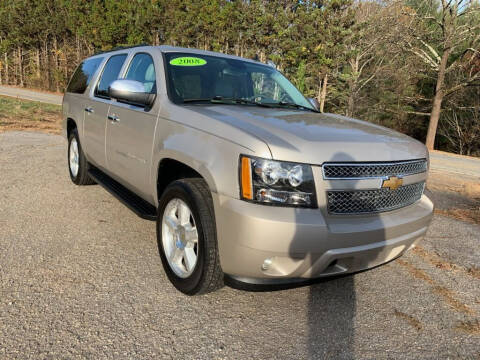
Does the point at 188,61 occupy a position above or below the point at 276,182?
above

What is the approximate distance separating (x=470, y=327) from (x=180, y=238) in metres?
2.16

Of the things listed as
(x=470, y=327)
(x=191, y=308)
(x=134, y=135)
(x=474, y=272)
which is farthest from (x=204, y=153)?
(x=474, y=272)

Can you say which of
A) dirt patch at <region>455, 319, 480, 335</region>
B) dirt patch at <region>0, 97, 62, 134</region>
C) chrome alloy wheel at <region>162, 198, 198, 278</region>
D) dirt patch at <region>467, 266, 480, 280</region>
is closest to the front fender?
chrome alloy wheel at <region>162, 198, 198, 278</region>

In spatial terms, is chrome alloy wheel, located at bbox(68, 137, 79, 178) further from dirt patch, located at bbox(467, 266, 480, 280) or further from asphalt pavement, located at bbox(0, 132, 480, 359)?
dirt patch, located at bbox(467, 266, 480, 280)

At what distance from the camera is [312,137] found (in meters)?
2.45

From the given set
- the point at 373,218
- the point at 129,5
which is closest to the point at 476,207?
the point at 373,218

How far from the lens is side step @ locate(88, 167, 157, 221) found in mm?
3232

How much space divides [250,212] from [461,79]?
23114 millimetres

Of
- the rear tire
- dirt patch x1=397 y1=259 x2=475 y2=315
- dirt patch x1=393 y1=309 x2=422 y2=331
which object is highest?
the rear tire

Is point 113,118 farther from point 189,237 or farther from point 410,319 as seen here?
point 410,319

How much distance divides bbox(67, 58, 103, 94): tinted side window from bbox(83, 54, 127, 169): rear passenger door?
16.0 inches

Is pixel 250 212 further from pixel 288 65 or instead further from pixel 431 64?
pixel 288 65

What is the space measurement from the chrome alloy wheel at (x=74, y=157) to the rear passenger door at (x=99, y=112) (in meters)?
0.63

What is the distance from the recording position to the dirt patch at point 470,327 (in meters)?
2.62
